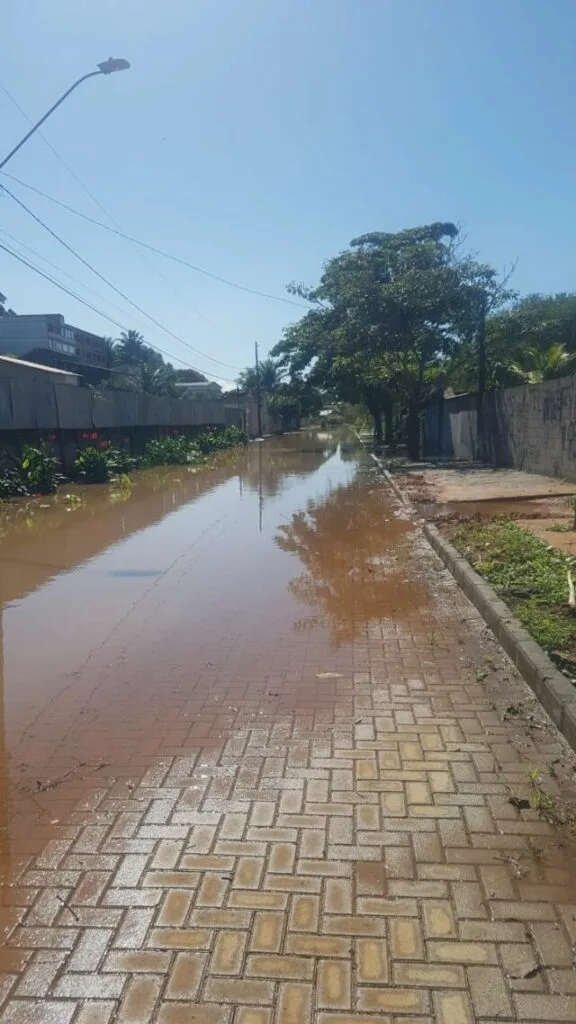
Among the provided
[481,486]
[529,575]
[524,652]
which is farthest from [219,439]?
[524,652]

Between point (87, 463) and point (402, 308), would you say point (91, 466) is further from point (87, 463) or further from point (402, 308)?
point (402, 308)

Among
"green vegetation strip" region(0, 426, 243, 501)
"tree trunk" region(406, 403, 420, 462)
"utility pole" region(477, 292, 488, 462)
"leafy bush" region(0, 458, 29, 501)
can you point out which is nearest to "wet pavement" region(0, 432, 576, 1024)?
"leafy bush" region(0, 458, 29, 501)

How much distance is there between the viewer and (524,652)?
4848 mm

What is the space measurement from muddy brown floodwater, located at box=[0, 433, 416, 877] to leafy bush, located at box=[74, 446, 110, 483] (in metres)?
6.11

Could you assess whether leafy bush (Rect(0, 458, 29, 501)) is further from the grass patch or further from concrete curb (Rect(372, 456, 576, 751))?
concrete curb (Rect(372, 456, 576, 751))

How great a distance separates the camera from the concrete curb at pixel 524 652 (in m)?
4.04

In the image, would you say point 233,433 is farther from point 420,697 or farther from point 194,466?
point 420,697

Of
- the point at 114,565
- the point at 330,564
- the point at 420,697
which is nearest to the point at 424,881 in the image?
the point at 420,697

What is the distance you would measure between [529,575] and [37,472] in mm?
13305

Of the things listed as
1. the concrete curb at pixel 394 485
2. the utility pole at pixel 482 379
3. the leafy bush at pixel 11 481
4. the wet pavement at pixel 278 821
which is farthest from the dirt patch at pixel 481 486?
the leafy bush at pixel 11 481

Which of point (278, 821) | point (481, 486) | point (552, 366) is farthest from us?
point (552, 366)

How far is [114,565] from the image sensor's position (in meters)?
9.38

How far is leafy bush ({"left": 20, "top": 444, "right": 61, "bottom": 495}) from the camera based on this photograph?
1711 cm

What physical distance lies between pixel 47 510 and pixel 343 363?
16685 mm
